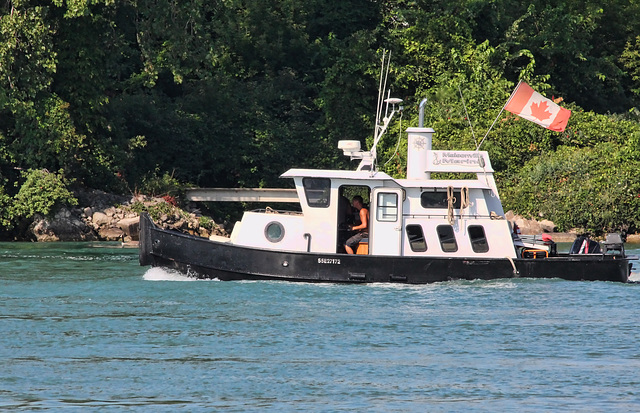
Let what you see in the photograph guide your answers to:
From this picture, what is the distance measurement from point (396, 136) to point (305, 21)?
764 cm

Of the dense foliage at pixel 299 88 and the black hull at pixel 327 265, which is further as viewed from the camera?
the dense foliage at pixel 299 88

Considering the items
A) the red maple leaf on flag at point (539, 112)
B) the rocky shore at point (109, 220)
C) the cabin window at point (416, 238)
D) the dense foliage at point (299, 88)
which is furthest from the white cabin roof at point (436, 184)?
the dense foliage at point (299, 88)

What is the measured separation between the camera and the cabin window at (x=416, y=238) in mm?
19969

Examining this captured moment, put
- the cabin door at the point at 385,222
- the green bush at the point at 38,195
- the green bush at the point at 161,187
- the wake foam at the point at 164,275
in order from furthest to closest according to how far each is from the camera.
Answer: the green bush at the point at 161,187, the green bush at the point at 38,195, the wake foam at the point at 164,275, the cabin door at the point at 385,222

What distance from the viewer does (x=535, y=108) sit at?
22594 millimetres

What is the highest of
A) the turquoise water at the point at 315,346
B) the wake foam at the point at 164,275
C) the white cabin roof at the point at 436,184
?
the white cabin roof at the point at 436,184

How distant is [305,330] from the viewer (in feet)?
51.5

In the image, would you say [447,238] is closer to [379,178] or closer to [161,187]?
[379,178]

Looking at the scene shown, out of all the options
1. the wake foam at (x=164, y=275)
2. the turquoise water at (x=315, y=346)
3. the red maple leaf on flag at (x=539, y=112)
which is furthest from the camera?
the red maple leaf on flag at (x=539, y=112)

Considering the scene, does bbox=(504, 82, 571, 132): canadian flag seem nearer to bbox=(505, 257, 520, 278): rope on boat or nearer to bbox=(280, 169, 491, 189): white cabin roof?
bbox=(280, 169, 491, 189): white cabin roof

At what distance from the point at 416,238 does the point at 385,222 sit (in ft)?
2.35

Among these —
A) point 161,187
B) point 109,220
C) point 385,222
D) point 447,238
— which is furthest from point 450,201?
point 161,187

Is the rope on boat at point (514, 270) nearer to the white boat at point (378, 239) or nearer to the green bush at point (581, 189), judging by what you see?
the white boat at point (378, 239)

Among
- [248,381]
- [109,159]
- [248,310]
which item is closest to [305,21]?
[109,159]
